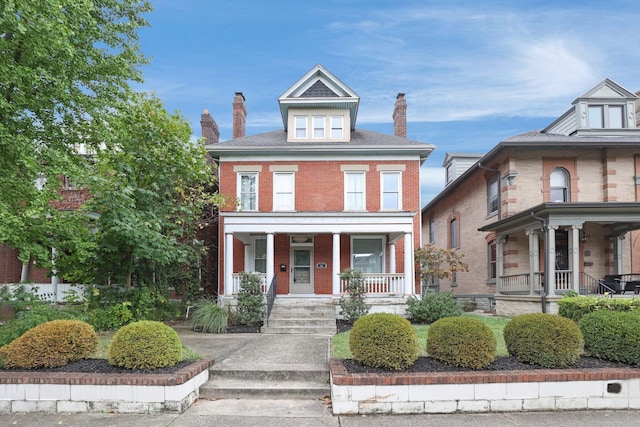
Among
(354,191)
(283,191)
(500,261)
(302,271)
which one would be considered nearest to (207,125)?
(283,191)

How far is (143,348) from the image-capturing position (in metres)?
6.47

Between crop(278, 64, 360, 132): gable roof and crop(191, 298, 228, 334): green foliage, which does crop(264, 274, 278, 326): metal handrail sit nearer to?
crop(191, 298, 228, 334): green foliage

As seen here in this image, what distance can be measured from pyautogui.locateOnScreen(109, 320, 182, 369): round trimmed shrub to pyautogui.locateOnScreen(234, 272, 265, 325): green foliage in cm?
672

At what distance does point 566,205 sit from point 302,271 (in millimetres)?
9646

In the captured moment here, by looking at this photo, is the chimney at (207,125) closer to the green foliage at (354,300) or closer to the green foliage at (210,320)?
the green foliage at (210,320)

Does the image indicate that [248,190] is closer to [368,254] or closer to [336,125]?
[336,125]

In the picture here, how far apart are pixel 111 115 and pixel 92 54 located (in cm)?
151

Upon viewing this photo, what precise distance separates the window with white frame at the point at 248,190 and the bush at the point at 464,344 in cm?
1201

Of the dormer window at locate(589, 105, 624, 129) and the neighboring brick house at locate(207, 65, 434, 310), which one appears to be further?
the dormer window at locate(589, 105, 624, 129)

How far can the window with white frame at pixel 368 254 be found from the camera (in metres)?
17.7

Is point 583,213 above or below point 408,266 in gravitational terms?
above

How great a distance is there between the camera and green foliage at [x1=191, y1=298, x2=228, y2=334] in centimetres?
1263

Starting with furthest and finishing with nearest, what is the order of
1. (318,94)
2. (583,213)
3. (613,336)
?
(318,94), (583,213), (613,336)

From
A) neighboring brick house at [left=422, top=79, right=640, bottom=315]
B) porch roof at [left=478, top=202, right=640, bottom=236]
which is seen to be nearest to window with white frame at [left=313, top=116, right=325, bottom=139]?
neighboring brick house at [left=422, top=79, right=640, bottom=315]
